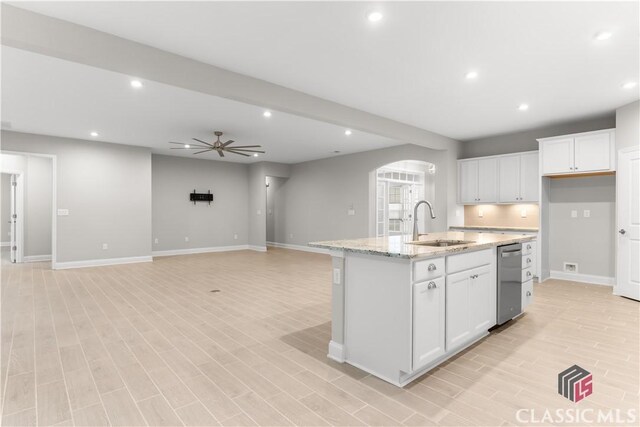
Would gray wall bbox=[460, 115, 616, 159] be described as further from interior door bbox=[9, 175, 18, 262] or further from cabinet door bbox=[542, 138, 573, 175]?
interior door bbox=[9, 175, 18, 262]

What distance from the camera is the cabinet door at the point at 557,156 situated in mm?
5281

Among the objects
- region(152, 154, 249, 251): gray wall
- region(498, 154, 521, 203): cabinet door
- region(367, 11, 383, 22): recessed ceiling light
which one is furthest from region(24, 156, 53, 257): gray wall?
region(498, 154, 521, 203): cabinet door

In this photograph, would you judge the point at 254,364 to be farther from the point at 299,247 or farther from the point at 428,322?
the point at 299,247

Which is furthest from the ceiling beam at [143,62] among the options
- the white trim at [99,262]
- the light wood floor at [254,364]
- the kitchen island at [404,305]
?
the white trim at [99,262]

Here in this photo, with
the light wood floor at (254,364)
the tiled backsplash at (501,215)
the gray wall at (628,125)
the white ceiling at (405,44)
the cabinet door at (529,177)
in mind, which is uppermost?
the white ceiling at (405,44)

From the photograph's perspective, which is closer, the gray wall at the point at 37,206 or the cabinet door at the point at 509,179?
the cabinet door at the point at 509,179

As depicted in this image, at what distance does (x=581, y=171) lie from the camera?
16.9ft

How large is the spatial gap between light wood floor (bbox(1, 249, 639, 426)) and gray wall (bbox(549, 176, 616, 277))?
1.17m

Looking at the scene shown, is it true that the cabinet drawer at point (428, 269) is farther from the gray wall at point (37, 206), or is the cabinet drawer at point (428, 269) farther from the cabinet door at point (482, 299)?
the gray wall at point (37, 206)

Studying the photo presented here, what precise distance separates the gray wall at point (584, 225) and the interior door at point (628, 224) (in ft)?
2.47

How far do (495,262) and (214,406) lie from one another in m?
2.75

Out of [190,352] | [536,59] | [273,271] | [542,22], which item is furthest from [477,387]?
[273,271]

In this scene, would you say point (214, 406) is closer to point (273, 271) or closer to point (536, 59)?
point (536, 59)

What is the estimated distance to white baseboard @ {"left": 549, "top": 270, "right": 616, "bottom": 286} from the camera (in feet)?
17.4
